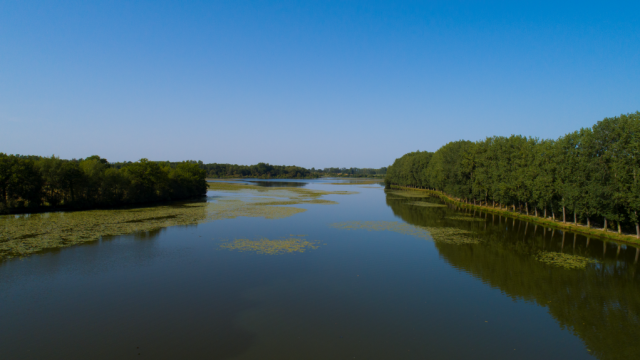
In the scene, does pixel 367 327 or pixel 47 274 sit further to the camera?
pixel 47 274

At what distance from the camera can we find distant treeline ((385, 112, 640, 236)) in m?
22.2

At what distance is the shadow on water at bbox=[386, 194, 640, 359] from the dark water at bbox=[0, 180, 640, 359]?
7 cm

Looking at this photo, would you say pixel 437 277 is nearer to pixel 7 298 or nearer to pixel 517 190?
pixel 7 298

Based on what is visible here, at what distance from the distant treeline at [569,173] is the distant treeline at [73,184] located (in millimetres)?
47246

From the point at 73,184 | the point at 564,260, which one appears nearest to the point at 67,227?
the point at 73,184

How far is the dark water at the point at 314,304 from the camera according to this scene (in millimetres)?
8953

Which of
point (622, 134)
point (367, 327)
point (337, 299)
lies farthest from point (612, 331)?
point (622, 134)

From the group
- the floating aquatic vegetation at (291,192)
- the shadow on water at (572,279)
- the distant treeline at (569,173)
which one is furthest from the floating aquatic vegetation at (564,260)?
the floating aquatic vegetation at (291,192)

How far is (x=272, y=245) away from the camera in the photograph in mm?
20422

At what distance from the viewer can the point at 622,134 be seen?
22828 mm

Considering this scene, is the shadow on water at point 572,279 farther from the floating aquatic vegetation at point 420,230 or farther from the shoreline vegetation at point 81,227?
the shoreline vegetation at point 81,227

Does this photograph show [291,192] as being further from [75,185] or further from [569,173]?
[569,173]

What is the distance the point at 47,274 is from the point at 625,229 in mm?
37279

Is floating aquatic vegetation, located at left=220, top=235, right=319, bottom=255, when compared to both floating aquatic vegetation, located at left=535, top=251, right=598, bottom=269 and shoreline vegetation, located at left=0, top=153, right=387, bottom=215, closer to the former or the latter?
floating aquatic vegetation, located at left=535, top=251, right=598, bottom=269
